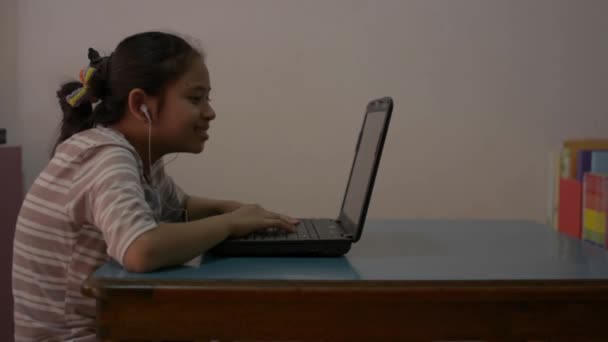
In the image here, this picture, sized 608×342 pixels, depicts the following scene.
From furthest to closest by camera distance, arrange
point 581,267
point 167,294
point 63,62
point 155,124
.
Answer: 1. point 63,62
2. point 155,124
3. point 581,267
4. point 167,294

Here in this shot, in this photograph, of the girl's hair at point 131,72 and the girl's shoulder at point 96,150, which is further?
the girl's hair at point 131,72

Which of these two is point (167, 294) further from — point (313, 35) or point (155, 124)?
point (313, 35)

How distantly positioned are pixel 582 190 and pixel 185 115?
134cm

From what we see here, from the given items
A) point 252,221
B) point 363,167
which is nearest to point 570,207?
point 363,167

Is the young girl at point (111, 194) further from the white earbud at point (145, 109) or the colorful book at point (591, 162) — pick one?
the colorful book at point (591, 162)

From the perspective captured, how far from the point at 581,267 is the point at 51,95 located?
169 centimetres

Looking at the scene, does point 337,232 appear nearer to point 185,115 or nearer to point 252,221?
point 252,221

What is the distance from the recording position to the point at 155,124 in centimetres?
112

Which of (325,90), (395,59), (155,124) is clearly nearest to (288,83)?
(325,90)

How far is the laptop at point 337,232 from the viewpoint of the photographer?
3.19 ft

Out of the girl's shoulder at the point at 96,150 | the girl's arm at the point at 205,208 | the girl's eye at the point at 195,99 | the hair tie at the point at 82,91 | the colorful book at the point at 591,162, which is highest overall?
the hair tie at the point at 82,91

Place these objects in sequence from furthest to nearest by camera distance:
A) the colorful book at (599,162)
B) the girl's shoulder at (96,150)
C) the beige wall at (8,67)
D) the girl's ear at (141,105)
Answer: the beige wall at (8,67)
the colorful book at (599,162)
the girl's ear at (141,105)
the girl's shoulder at (96,150)

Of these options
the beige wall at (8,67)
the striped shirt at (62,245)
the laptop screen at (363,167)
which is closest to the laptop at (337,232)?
the laptop screen at (363,167)

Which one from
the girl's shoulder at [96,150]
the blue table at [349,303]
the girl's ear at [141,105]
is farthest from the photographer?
the girl's ear at [141,105]
